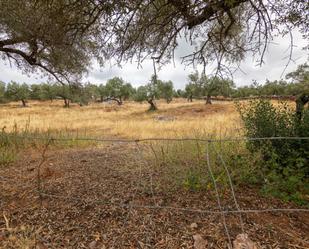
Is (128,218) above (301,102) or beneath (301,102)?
beneath

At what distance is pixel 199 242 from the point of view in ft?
7.39

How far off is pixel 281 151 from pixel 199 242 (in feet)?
6.72

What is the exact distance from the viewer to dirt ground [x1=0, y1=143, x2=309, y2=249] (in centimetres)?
233

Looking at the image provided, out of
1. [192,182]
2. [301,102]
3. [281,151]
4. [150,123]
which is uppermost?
[301,102]

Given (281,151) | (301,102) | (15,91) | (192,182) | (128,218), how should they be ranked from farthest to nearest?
(15,91), (301,102), (281,151), (192,182), (128,218)

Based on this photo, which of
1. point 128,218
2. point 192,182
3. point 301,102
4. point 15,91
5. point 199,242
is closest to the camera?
point 199,242

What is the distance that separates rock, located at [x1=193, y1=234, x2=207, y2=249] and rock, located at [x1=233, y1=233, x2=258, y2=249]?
26cm

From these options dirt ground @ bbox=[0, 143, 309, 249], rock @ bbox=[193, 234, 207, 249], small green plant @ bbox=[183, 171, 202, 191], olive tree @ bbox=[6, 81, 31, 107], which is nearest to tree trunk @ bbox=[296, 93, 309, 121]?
dirt ground @ bbox=[0, 143, 309, 249]

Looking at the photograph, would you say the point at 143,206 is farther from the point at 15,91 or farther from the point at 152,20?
the point at 15,91

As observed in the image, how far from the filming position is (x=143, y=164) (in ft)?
14.7

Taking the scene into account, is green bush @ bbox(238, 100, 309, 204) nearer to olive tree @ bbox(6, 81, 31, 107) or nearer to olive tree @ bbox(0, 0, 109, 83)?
olive tree @ bbox(0, 0, 109, 83)

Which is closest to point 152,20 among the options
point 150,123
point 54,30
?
point 54,30

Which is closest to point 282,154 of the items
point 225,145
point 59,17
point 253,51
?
point 225,145

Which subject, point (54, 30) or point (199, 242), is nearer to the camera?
point (199, 242)
